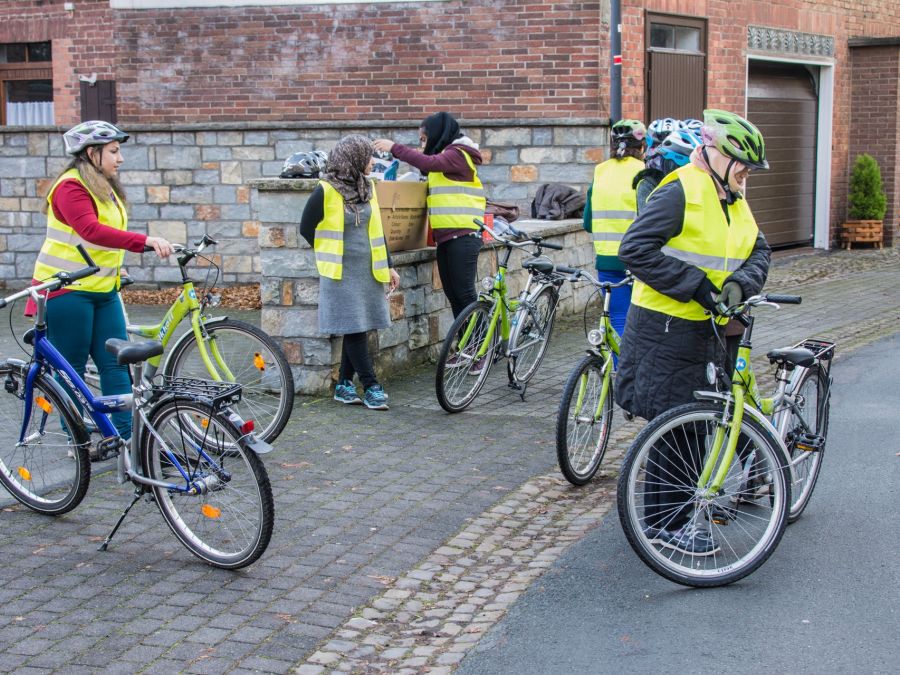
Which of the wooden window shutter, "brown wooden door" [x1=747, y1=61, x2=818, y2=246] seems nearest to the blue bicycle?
the wooden window shutter

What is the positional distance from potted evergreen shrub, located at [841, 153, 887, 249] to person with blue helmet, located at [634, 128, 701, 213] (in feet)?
43.5

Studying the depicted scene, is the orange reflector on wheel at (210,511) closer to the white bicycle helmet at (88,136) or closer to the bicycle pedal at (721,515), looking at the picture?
the bicycle pedal at (721,515)

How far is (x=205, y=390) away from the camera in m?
5.16

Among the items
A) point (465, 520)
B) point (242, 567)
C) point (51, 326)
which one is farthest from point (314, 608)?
point (51, 326)

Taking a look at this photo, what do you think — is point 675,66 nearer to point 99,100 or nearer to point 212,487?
point 99,100

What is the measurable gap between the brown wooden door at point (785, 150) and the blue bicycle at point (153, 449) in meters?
13.3

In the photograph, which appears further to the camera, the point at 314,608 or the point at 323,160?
the point at 323,160

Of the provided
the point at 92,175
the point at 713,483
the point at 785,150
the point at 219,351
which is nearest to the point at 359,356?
the point at 219,351

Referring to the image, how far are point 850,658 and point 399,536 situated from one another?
2.15 metres

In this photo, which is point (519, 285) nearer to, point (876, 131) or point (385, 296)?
point (385, 296)

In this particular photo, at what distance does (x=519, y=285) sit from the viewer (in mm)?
11062

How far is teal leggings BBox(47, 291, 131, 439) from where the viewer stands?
251 inches

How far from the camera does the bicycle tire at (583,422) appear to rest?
243 inches

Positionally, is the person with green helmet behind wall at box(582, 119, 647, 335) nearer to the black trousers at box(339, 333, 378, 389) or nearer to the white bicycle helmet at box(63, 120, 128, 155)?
the black trousers at box(339, 333, 378, 389)
